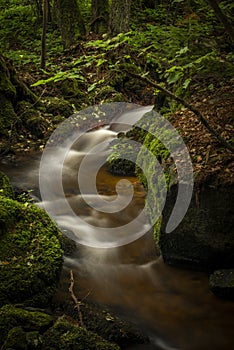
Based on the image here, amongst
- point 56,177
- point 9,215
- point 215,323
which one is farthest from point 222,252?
point 56,177

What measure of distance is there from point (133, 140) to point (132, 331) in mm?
5162

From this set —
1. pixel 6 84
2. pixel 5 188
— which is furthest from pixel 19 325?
pixel 6 84

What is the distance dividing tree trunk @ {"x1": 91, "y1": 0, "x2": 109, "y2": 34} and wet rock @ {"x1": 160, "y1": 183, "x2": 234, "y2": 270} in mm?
11024

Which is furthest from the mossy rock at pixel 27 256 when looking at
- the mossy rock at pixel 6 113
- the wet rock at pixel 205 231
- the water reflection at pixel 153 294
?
the mossy rock at pixel 6 113

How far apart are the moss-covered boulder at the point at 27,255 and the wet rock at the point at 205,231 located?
1.37 metres

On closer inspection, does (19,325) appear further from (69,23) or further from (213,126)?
(69,23)

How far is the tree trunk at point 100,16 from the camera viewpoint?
13.8m

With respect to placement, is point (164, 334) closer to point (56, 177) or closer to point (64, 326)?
point (64, 326)

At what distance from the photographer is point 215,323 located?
12.1ft

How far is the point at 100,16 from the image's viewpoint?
1372cm

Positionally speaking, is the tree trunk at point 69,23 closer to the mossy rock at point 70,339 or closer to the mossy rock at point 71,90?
the mossy rock at point 71,90

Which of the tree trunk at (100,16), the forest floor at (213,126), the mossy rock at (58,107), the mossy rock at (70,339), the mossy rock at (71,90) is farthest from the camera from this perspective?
the tree trunk at (100,16)

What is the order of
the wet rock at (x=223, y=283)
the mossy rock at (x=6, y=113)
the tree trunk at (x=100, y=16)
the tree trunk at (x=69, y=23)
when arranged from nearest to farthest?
1. the wet rock at (x=223, y=283)
2. the mossy rock at (x=6, y=113)
3. the tree trunk at (x=69, y=23)
4. the tree trunk at (x=100, y=16)

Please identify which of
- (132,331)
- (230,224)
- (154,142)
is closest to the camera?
(132,331)
